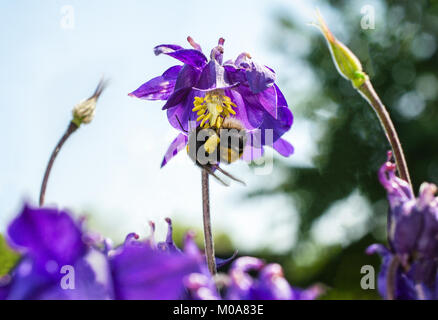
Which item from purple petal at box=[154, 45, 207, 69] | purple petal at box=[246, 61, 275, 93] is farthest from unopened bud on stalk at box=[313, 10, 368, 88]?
purple petal at box=[154, 45, 207, 69]

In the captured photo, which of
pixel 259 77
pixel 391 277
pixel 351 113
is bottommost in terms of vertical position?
pixel 391 277

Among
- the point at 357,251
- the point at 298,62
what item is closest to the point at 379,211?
the point at 357,251

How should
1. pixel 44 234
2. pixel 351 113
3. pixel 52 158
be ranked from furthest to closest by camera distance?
pixel 351 113 → pixel 52 158 → pixel 44 234

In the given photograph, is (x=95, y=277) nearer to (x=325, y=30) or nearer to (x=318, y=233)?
(x=325, y=30)

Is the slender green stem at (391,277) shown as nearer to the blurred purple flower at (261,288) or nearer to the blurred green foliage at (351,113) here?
the blurred purple flower at (261,288)

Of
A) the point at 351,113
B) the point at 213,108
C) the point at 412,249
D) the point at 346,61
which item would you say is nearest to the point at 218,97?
the point at 213,108

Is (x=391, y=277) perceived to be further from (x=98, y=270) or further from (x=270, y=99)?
(x=270, y=99)

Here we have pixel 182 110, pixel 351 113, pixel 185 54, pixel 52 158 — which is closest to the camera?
pixel 52 158
